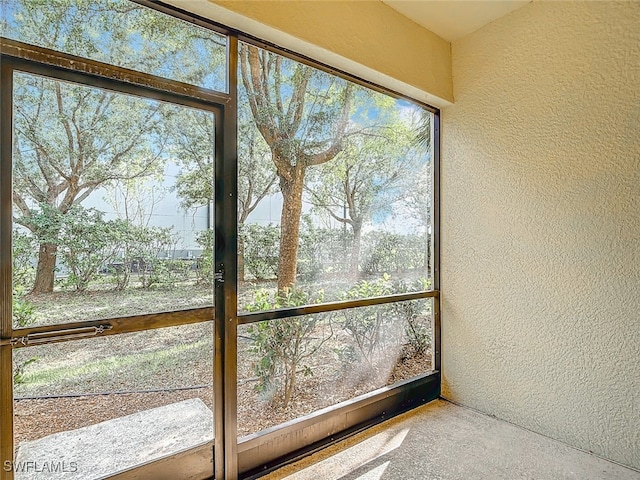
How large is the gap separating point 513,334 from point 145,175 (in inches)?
97.9

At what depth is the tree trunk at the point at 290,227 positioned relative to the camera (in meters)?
2.03

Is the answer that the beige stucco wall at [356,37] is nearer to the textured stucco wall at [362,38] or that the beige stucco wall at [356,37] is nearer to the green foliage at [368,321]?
the textured stucco wall at [362,38]

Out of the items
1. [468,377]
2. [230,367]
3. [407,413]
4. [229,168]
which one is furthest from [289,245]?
[468,377]

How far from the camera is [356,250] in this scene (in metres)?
2.38

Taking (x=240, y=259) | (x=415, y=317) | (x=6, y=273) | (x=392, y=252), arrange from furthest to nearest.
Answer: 1. (x=415, y=317)
2. (x=392, y=252)
3. (x=240, y=259)
4. (x=6, y=273)

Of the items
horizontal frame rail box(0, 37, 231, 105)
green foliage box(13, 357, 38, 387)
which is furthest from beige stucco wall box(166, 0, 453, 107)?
green foliage box(13, 357, 38, 387)

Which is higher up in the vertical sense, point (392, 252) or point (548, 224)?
point (548, 224)

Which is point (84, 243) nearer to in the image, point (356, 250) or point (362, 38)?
point (356, 250)

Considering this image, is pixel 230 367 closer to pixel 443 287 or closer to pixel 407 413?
pixel 407 413

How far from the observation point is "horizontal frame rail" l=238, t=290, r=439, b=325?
6.13 ft

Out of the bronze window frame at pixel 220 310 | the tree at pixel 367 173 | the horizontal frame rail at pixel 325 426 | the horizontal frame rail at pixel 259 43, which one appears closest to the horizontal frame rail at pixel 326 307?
the bronze window frame at pixel 220 310

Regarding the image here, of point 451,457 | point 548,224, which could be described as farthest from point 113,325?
point 548,224

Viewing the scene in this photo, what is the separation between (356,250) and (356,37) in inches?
53.2

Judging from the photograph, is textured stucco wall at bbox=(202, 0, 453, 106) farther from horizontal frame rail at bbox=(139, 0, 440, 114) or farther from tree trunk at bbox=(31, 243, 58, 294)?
tree trunk at bbox=(31, 243, 58, 294)
